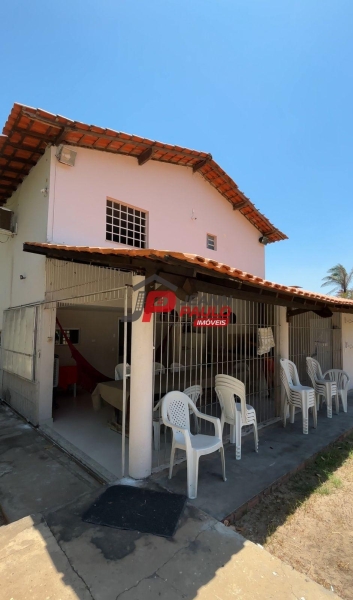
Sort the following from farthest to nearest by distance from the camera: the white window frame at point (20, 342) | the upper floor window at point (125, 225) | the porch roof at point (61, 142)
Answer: the upper floor window at point (125, 225)
the white window frame at point (20, 342)
the porch roof at point (61, 142)

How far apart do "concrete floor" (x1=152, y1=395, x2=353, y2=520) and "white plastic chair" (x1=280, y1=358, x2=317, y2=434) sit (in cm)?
27

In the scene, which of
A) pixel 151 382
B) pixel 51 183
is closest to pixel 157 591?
pixel 151 382

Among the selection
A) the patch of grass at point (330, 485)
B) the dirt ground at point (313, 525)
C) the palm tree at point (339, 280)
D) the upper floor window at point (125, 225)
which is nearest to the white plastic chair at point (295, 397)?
the dirt ground at point (313, 525)

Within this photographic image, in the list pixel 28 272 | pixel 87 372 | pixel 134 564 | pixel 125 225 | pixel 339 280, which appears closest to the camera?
pixel 134 564

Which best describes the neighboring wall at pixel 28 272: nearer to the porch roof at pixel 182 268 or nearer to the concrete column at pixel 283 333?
the porch roof at pixel 182 268

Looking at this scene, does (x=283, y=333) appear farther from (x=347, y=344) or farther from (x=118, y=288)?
(x=347, y=344)

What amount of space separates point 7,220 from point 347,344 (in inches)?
454

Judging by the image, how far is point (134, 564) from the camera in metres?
2.40

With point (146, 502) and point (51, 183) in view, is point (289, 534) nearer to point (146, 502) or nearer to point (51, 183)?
point (146, 502)

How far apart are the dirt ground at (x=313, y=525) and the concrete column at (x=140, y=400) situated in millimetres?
1342

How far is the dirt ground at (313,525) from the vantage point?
8.50ft

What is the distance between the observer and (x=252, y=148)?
1024 cm

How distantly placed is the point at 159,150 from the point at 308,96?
4.55 m

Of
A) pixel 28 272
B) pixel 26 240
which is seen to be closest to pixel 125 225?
pixel 26 240
